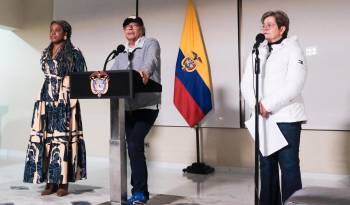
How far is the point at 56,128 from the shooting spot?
2990mm

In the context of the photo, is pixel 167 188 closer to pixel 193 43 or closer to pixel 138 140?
pixel 138 140

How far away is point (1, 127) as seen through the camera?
5.91m

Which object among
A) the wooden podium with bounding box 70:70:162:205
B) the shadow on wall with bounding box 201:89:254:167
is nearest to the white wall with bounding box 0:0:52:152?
the shadow on wall with bounding box 201:89:254:167

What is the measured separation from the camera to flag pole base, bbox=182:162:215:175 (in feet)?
13.7

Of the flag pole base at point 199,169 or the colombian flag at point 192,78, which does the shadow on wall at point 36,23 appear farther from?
the flag pole base at point 199,169

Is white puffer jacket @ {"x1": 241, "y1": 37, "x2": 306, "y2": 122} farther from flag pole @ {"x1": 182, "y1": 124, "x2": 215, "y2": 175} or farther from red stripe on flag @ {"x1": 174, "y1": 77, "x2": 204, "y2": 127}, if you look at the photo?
flag pole @ {"x1": 182, "y1": 124, "x2": 215, "y2": 175}

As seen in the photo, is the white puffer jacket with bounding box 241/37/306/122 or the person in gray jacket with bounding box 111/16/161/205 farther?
A: the person in gray jacket with bounding box 111/16/161/205

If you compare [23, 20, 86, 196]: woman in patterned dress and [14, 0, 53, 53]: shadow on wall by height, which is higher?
[14, 0, 53, 53]: shadow on wall

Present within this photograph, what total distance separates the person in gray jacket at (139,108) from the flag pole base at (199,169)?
1558mm

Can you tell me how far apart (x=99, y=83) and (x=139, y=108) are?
527mm

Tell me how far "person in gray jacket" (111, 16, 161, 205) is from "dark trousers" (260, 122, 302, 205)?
2.83 feet

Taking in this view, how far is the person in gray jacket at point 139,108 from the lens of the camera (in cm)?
262

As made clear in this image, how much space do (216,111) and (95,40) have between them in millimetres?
2069

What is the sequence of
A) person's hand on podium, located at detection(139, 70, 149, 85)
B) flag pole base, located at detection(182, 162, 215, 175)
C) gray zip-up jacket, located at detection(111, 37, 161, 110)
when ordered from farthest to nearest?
flag pole base, located at detection(182, 162, 215, 175) < gray zip-up jacket, located at detection(111, 37, 161, 110) < person's hand on podium, located at detection(139, 70, 149, 85)
